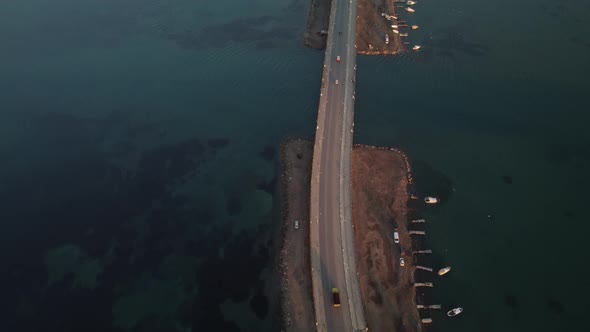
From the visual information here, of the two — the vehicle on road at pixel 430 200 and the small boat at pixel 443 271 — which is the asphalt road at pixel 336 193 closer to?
the small boat at pixel 443 271

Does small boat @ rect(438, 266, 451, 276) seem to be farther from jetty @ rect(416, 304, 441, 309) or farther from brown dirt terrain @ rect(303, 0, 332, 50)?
brown dirt terrain @ rect(303, 0, 332, 50)

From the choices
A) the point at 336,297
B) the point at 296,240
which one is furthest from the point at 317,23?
the point at 336,297

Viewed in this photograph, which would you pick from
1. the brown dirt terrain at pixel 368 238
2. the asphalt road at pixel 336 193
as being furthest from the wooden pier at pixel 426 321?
the asphalt road at pixel 336 193

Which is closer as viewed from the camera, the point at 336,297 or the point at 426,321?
the point at 336,297

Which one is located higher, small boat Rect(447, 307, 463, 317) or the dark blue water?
the dark blue water

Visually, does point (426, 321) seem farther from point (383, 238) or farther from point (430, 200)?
point (430, 200)

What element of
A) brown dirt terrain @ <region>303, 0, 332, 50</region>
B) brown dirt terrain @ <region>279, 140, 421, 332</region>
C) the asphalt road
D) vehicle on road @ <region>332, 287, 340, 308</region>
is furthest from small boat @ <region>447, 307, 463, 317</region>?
brown dirt terrain @ <region>303, 0, 332, 50</region>
